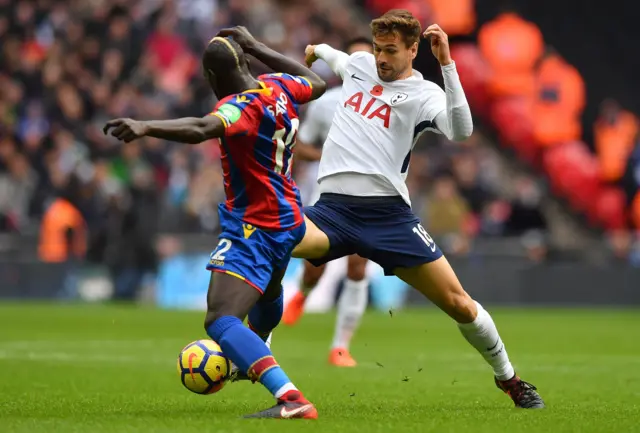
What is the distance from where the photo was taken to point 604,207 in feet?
78.6

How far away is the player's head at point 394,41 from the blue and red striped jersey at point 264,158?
33.6 inches

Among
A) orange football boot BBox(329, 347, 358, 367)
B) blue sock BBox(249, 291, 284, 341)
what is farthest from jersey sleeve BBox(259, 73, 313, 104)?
orange football boot BBox(329, 347, 358, 367)

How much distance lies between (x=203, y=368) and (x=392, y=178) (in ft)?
6.22

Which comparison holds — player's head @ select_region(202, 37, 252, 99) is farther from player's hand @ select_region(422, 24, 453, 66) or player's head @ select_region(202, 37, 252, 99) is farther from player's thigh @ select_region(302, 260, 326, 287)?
player's thigh @ select_region(302, 260, 326, 287)

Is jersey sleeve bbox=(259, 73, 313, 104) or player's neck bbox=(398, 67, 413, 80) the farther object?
player's neck bbox=(398, 67, 413, 80)

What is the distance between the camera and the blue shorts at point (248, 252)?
7020mm

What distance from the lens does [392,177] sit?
8141 mm

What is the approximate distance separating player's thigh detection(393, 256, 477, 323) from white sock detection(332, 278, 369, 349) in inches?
139

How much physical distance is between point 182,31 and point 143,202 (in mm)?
3644

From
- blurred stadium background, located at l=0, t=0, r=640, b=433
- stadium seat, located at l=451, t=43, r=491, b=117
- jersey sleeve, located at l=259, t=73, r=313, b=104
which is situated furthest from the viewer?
stadium seat, located at l=451, t=43, r=491, b=117

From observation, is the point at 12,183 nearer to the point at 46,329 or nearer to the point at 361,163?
the point at 46,329

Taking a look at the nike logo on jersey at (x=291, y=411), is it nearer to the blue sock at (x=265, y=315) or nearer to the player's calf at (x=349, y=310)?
the blue sock at (x=265, y=315)

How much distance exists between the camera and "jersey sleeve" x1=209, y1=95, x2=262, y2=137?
679 centimetres

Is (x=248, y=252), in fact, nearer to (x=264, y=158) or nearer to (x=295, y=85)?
(x=264, y=158)
